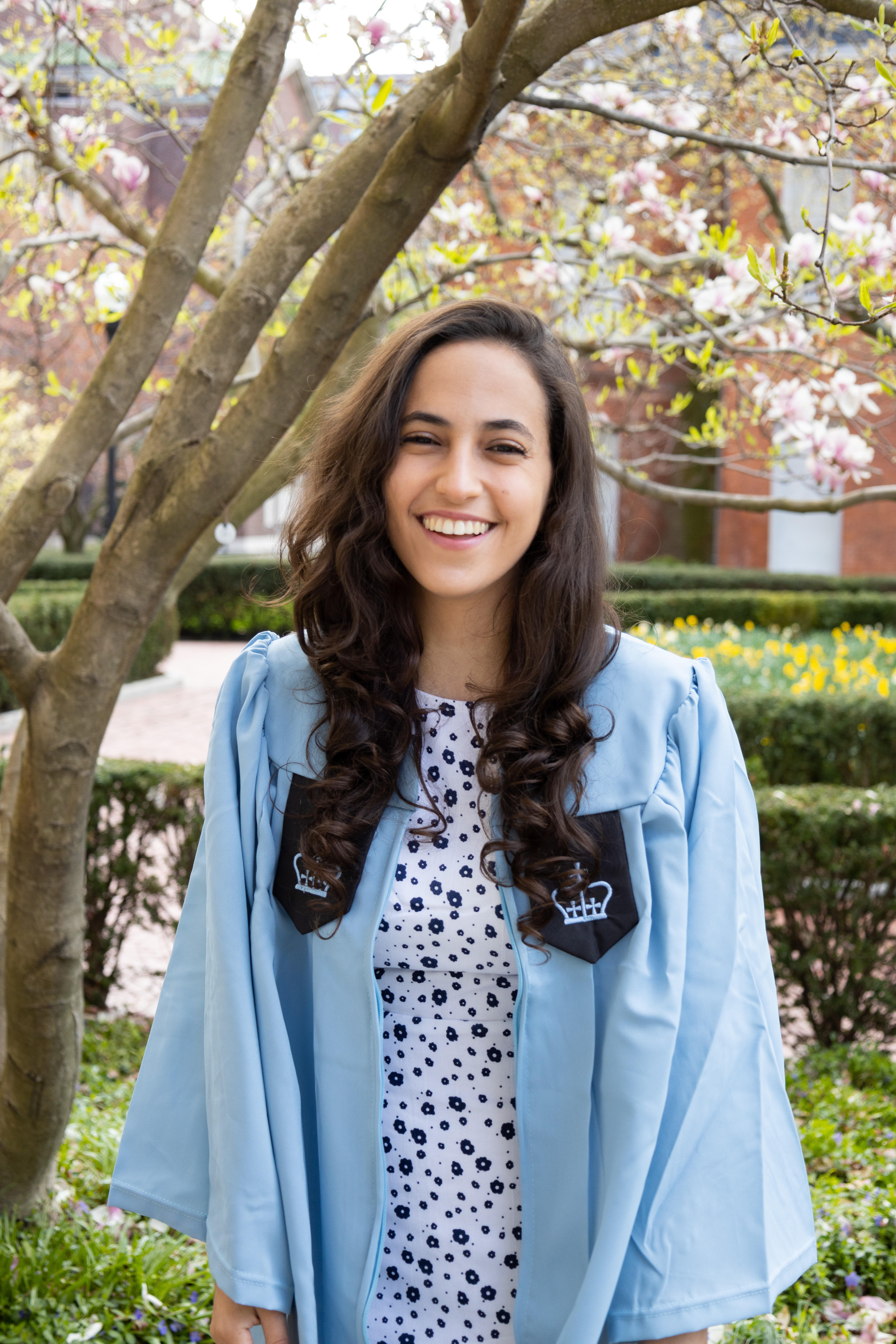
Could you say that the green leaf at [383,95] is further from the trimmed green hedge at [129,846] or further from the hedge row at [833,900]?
the trimmed green hedge at [129,846]

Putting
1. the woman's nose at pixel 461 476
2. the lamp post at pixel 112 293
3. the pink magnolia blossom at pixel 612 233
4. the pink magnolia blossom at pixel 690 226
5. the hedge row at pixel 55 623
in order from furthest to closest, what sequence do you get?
the hedge row at pixel 55 623 < the pink magnolia blossom at pixel 690 226 < the pink magnolia blossom at pixel 612 233 < the lamp post at pixel 112 293 < the woman's nose at pixel 461 476

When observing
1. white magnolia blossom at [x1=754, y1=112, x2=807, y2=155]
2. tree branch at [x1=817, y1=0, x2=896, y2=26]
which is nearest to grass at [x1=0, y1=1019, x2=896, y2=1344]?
tree branch at [x1=817, y1=0, x2=896, y2=26]

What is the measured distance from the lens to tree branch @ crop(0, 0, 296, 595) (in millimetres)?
2406

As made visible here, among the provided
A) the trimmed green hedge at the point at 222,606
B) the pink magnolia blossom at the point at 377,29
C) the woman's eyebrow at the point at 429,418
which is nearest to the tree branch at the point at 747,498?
the woman's eyebrow at the point at 429,418

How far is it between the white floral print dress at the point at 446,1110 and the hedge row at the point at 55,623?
827cm

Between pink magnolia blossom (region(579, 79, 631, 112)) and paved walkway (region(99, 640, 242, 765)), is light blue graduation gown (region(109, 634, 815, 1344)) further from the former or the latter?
paved walkway (region(99, 640, 242, 765))

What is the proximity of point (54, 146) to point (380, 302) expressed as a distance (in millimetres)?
1098

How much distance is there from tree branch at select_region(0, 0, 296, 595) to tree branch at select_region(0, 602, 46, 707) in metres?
0.26

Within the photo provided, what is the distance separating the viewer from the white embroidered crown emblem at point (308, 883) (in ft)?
5.19

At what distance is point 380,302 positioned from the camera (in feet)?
12.7

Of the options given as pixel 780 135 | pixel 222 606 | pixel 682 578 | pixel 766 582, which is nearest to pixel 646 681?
pixel 780 135

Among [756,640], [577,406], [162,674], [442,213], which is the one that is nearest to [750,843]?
[577,406]

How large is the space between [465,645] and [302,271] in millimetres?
2229

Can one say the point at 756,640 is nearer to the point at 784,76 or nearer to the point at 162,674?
the point at 784,76
